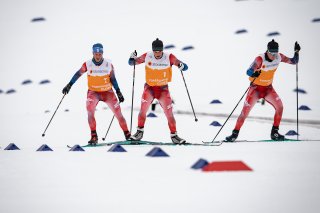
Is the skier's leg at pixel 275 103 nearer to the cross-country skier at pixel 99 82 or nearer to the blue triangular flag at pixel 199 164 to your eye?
the cross-country skier at pixel 99 82

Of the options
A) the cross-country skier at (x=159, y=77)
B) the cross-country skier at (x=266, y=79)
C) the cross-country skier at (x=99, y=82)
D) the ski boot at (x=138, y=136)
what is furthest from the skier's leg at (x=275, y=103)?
the cross-country skier at (x=99, y=82)

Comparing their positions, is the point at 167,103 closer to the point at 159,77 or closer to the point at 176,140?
the point at 159,77

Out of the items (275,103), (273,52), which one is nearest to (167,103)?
(275,103)

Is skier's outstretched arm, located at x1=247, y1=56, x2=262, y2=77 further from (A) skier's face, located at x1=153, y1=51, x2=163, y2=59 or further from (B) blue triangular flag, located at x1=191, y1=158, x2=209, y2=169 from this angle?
(B) blue triangular flag, located at x1=191, y1=158, x2=209, y2=169

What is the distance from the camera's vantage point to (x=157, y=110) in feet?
40.4

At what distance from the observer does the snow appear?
4.43 m

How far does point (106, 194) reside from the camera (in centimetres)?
450

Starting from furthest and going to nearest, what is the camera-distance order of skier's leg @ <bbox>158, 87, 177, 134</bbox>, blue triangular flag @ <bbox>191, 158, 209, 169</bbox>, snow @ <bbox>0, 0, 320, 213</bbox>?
1. skier's leg @ <bbox>158, 87, 177, 134</bbox>
2. blue triangular flag @ <bbox>191, 158, 209, 169</bbox>
3. snow @ <bbox>0, 0, 320, 213</bbox>

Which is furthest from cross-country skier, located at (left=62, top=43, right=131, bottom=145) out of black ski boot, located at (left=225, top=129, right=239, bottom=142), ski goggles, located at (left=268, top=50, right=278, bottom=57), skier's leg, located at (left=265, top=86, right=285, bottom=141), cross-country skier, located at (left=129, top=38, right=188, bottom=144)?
ski goggles, located at (left=268, top=50, right=278, bottom=57)

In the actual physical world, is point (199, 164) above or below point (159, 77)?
below

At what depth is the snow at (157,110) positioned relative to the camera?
14.5 ft

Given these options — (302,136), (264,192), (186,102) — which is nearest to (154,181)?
(264,192)

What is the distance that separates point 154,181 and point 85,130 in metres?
5.29
